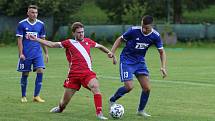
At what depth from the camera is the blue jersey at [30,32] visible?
1501cm

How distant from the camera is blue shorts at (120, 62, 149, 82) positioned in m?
12.6

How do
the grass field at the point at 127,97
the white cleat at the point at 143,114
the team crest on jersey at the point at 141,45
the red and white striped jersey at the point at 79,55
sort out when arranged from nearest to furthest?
the red and white striped jersey at the point at 79,55 < the grass field at the point at 127,97 < the white cleat at the point at 143,114 < the team crest on jersey at the point at 141,45

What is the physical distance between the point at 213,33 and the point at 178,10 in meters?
12.4

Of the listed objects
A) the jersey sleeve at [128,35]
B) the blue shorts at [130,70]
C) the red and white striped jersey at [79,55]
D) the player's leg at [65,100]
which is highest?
the jersey sleeve at [128,35]

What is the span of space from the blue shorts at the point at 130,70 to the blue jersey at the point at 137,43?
0.08 m

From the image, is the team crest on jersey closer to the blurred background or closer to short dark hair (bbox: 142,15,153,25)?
short dark hair (bbox: 142,15,153,25)

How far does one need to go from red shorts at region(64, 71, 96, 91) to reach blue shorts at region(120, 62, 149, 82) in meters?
0.72

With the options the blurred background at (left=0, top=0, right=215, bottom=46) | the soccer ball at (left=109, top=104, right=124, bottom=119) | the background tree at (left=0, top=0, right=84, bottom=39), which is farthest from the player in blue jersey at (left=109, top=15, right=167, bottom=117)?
the background tree at (left=0, top=0, right=84, bottom=39)

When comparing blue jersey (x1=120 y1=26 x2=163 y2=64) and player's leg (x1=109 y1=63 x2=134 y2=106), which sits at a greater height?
blue jersey (x1=120 y1=26 x2=163 y2=64)

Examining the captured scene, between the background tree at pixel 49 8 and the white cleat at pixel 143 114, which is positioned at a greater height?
the background tree at pixel 49 8

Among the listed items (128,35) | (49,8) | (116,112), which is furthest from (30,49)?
(49,8)

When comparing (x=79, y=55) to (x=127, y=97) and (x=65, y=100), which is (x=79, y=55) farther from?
(x=127, y=97)

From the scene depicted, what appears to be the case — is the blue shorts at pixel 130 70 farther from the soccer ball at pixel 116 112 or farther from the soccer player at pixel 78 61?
the soccer ball at pixel 116 112

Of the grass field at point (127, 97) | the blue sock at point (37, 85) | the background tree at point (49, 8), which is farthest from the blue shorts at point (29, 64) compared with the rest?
the background tree at point (49, 8)
